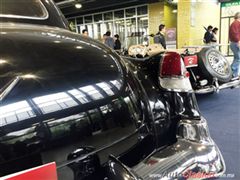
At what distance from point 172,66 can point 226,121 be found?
2.34 metres

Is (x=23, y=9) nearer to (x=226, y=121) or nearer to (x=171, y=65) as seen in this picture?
(x=171, y=65)

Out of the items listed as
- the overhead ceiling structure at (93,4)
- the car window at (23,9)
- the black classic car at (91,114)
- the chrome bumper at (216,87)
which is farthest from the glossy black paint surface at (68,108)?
the overhead ceiling structure at (93,4)

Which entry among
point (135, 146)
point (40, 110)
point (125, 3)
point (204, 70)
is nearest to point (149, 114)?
point (135, 146)

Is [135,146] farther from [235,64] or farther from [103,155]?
[235,64]

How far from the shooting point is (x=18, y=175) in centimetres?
70

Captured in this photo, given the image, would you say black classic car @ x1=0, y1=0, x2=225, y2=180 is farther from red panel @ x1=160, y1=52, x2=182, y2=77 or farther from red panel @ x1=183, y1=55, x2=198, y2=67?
red panel @ x1=183, y1=55, x2=198, y2=67

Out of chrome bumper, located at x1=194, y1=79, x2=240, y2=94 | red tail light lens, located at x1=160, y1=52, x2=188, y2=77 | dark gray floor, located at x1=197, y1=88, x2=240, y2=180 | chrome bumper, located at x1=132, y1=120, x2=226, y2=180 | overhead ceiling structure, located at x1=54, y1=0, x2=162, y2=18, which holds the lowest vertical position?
dark gray floor, located at x1=197, y1=88, x2=240, y2=180

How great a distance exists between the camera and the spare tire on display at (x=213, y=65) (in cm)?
369

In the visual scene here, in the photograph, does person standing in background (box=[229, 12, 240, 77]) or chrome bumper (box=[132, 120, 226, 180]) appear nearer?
chrome bumper (box=[132, 120, 226, 180])

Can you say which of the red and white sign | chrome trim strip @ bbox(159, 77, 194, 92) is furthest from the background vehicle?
the red and white sign

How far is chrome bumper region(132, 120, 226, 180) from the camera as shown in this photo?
102 centimetres

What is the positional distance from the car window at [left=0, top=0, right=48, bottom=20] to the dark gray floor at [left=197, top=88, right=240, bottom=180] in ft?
6.30

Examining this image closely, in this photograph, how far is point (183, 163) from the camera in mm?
1091

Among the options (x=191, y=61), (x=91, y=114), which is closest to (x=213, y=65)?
(x=191, y=61)
